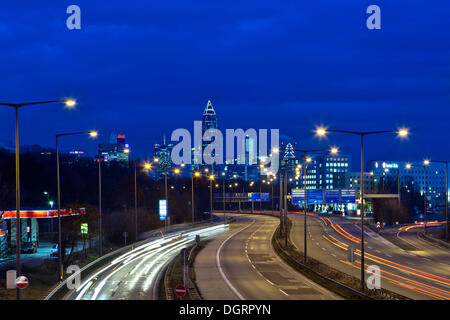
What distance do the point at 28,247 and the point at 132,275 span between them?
25.8 m

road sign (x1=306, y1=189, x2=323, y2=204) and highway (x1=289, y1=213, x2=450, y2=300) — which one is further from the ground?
road sign (x1=306, y1=189, x2=323, y2=204)

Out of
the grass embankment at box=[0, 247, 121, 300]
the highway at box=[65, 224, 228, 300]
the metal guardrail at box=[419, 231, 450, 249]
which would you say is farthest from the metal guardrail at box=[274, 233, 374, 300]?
the metal guardrail at box=[419, 231, 450, 249]

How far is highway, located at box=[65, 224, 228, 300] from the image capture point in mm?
34156

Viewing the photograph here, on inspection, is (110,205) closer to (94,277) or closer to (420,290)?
(94,277)

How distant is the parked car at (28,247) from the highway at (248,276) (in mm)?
19208

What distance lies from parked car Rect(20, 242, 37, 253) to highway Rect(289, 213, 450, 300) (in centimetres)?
3027

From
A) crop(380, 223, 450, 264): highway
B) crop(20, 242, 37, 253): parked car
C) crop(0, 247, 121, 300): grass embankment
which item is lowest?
crop(380, 223, 450, 264): highway

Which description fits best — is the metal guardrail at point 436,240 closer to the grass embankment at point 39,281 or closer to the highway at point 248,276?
the highway at point 248,276

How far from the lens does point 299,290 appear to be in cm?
3472

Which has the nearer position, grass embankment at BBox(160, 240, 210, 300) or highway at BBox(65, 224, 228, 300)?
grass embankment at BBox(160, 240, 210, 300)

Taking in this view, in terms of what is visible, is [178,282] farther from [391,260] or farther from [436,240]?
[436,240]

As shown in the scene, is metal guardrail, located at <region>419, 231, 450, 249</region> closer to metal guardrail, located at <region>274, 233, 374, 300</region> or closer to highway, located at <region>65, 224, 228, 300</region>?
metal guardrail, located at <region>274, 233, 374, 300</region>

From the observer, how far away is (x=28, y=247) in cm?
6462

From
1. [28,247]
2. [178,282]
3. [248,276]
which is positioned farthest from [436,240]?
[28,247]
